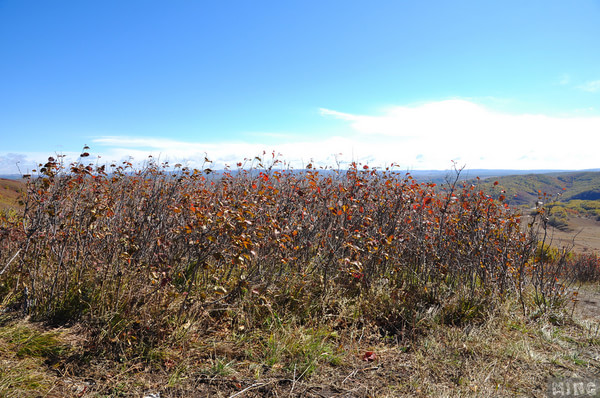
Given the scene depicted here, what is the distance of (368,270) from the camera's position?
5.04 meters

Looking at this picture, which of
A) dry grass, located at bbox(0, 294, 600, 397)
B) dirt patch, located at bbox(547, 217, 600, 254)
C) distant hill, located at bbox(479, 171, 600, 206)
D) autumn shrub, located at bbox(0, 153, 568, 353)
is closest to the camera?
dry grass, located at bbox(0, 294, 600, 397)

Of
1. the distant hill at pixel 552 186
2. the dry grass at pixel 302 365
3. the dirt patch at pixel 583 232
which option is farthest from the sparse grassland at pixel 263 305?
the distant hill at pixel 552 186

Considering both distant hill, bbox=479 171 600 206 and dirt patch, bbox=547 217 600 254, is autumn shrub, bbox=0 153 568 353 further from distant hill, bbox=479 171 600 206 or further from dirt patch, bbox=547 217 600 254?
distant hill, bbox=479 171 600 206

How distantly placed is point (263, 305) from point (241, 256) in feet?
2.23

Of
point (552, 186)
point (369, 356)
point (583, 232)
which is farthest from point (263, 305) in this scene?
point (552, 186)

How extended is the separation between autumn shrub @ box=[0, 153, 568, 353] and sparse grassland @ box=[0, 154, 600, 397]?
0.03m

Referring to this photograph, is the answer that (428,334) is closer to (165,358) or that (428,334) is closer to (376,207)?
(376,207)

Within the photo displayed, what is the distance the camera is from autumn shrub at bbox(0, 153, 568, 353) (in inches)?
132

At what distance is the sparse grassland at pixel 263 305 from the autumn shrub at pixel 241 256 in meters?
0.03

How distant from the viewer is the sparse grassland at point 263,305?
294 centimetres

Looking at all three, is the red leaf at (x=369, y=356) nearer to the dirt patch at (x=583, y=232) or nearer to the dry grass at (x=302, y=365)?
the dry grass at (x=302, y=365)

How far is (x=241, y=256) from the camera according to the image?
3.96 meters

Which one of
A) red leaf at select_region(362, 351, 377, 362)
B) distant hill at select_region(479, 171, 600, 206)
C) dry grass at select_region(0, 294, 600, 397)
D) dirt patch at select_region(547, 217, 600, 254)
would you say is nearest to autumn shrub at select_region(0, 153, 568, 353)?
dry grass at select_region(0, 294, 600, 397)

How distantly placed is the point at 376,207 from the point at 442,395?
3.25 meters
